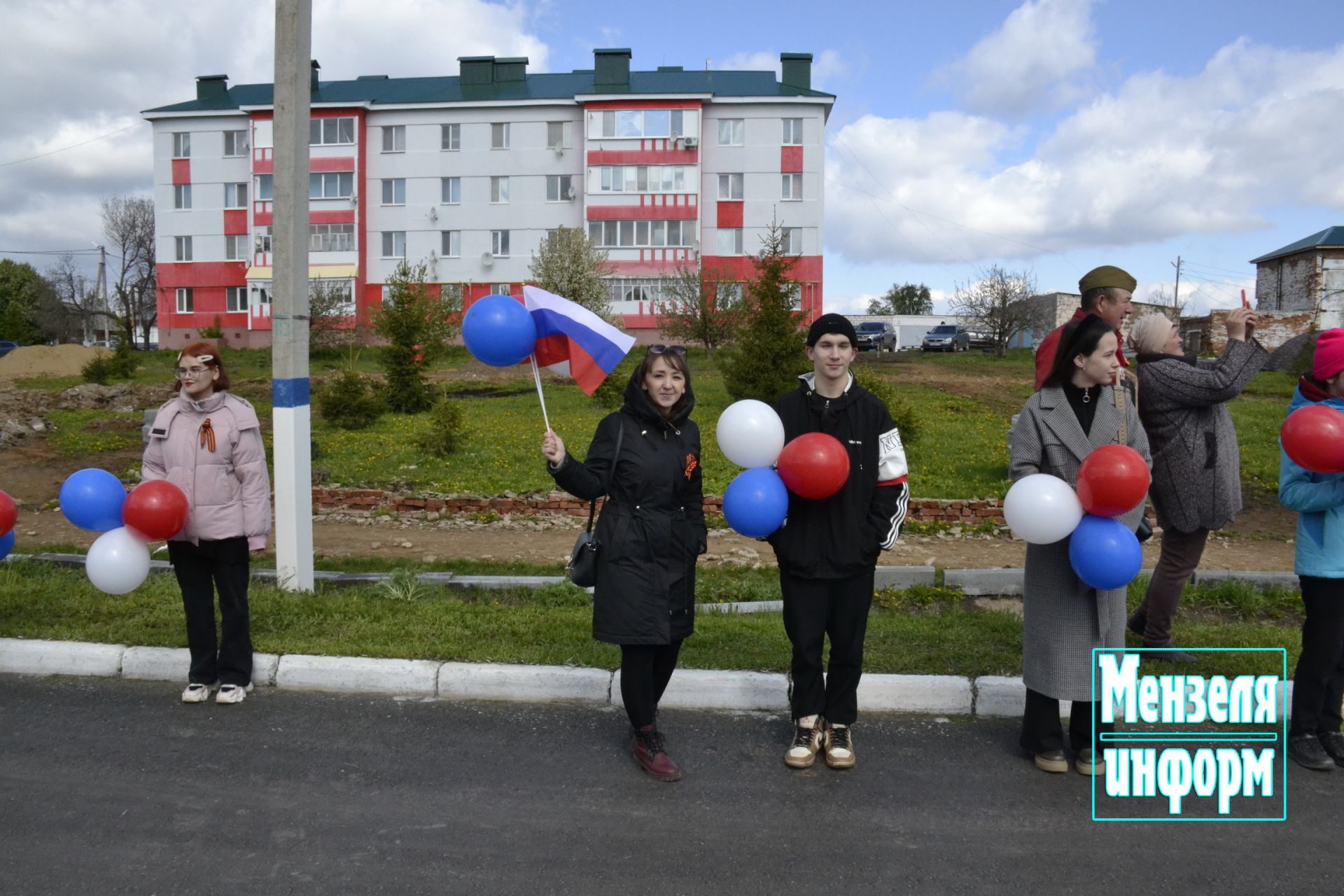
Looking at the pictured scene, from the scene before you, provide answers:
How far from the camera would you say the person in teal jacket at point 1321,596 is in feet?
14.2

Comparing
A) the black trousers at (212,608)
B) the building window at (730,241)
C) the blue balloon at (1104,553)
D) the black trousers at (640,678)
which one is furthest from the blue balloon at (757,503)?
the building window at (730,241)

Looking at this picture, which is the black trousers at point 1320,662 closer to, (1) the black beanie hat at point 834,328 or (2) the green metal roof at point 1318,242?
(1) the black beanie hat at point 834,328

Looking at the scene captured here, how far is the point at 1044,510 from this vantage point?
13.1ft

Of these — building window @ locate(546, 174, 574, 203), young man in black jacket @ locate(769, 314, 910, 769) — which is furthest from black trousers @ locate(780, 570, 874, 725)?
building window @ locate(546, 174, 574, 203)

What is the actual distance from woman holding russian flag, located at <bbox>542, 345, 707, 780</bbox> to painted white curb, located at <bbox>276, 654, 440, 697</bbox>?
1.50 meters

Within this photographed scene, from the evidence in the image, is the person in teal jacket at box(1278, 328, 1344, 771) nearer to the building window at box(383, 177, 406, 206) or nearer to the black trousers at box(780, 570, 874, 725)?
the black trousers at box(780, 570, 874, 725)

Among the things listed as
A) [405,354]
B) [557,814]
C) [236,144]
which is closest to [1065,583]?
[557,814]

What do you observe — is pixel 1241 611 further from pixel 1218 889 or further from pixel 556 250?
pixel 556 250

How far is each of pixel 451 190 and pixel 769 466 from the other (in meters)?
45.7

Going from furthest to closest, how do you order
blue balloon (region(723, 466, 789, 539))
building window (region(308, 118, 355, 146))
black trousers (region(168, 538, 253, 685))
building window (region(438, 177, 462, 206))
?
building window (region(438, 177, 462, 206))
building window (region(308, 118, 355, 146))
black trousers (region(168, 538, 253, 685))
blue balloon (region(723, 466, 789, 539))

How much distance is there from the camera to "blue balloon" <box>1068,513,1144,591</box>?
155 inches

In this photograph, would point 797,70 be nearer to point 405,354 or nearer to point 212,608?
point 405,354

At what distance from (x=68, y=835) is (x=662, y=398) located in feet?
9.24

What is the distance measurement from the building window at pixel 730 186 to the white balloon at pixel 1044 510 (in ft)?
142
